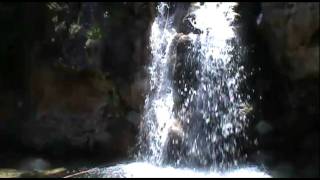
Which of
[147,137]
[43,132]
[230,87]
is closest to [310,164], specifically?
[230,87]

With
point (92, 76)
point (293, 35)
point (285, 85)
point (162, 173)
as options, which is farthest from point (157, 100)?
point (293, 35)

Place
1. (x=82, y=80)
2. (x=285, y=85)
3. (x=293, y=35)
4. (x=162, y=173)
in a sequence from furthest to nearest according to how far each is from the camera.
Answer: (x=82, y=80) < (x=285, y=85) < (x=293, y=35) < (x=162, y=173)

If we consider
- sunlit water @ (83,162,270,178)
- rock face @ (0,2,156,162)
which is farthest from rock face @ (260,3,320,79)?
rock face @ (0,2,156,162)

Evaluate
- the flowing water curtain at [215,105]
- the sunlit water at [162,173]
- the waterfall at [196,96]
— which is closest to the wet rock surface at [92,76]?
the waterfall at [196,96]

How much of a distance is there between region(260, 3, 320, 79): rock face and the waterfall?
1.00m

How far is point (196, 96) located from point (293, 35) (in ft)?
8.05

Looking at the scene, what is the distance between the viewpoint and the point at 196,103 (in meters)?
12.3

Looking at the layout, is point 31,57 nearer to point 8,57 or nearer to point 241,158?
point 8,57

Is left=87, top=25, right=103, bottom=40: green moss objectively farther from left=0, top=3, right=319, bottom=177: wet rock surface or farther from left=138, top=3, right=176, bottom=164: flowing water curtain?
left=138, top=3, right=176, bottom=164: flowing water curtain

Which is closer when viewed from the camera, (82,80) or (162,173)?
(162,173)

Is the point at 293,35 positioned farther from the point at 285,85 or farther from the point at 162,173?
the point at 162,173

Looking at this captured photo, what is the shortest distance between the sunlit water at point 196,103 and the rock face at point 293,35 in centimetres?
96

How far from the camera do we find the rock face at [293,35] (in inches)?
427

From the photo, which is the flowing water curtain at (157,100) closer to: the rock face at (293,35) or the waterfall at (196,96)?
the waterfall at (196,96)
